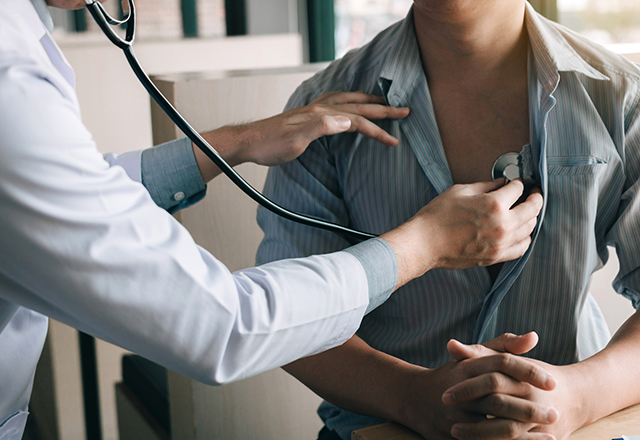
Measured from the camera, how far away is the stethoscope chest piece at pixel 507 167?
1.02 meters

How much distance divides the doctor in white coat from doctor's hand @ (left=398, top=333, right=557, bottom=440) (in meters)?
0.14

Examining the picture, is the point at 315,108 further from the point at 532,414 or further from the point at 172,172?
the point at 532,414

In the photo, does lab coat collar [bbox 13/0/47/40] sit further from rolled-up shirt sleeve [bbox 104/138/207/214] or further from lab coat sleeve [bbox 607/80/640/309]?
lab coat sleeve [bbox 607/80/640/309]

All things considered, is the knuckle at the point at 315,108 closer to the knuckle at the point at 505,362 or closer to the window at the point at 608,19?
the knuckle at the point at 505,362

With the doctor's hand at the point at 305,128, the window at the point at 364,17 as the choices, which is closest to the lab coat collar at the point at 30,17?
the doctor's hand at the point at 305,128

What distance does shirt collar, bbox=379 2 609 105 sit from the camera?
1.00 m

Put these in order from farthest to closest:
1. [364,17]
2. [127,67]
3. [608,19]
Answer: [364,17] < [608,19] < [127,67]

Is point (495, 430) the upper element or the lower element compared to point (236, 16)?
lower

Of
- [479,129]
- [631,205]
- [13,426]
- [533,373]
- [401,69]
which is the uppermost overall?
[401,69]

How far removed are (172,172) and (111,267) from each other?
0.58 metres

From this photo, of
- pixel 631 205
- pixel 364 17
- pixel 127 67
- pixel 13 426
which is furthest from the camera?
pixel 364 17

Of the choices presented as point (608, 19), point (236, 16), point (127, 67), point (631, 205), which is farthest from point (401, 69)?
point (608, 19)

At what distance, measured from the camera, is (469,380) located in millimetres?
815

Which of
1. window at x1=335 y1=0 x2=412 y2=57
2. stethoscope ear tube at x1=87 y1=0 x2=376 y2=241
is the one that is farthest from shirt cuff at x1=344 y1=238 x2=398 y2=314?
window at x1=335 y1=0 x2=412 y2=57
